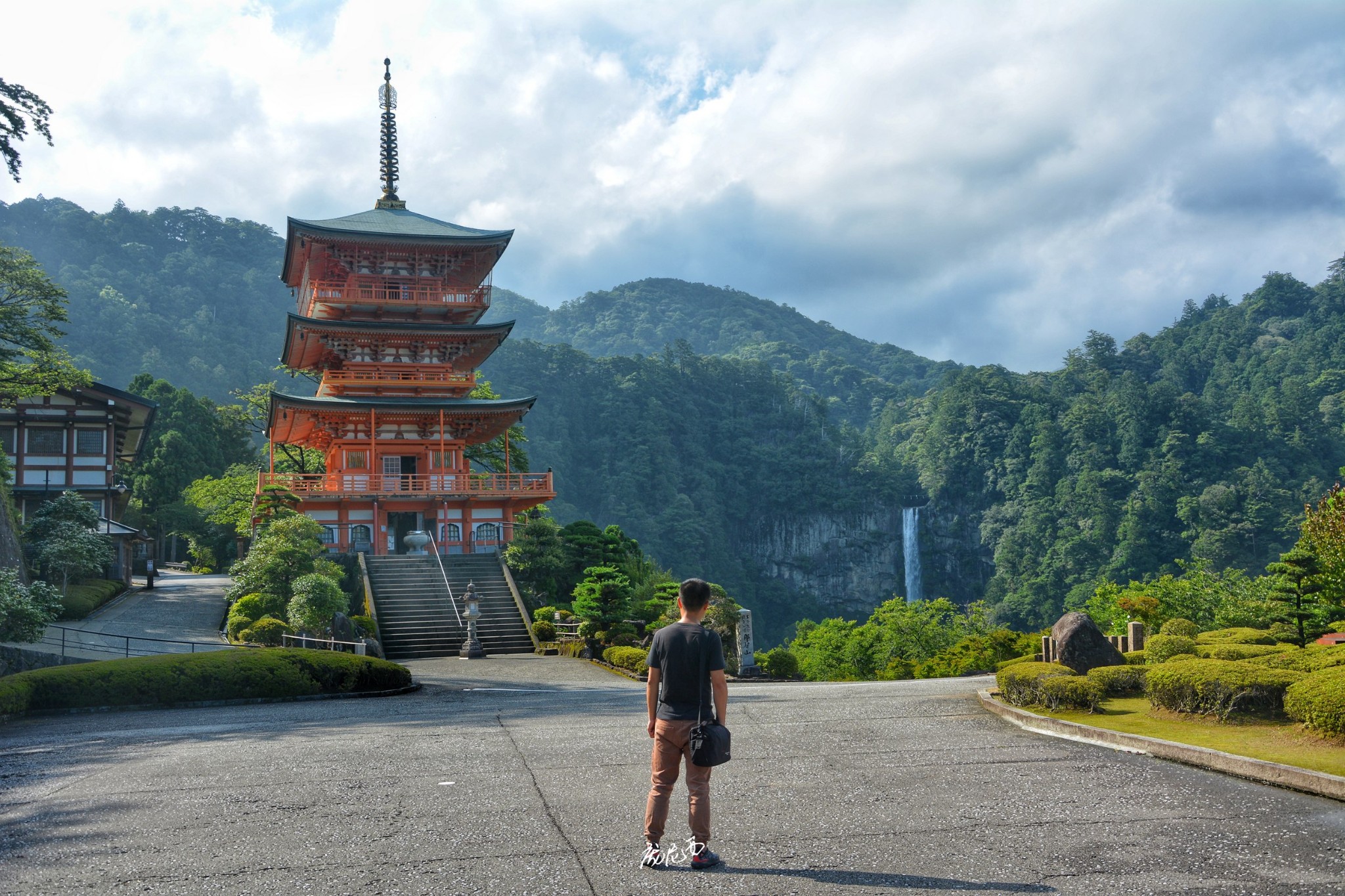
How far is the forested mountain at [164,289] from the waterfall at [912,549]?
205 ft

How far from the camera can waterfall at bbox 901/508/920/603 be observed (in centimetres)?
10070

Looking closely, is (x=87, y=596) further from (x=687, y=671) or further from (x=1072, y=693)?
(x=687, y=671)

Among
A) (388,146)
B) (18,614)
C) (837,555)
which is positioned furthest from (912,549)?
(18,614)

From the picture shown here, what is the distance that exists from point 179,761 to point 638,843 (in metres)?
5.16

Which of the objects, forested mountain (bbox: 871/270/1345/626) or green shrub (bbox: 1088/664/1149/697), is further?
forested mountain (bbox: 871/270/1345/626)

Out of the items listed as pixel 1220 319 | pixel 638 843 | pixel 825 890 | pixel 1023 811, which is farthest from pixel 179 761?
pixel 1220 319

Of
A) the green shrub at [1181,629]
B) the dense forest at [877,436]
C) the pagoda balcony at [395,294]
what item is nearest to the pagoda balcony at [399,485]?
the pagoda balcony at [395,294]

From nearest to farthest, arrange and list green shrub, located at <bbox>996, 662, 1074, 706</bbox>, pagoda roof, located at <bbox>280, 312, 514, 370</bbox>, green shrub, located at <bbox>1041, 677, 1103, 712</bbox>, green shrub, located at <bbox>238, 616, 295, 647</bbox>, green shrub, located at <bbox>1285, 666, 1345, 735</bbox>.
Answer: green shrub, located at <bbox>1285, 666, 1345, 735</bbox> → green shrub, located at <bbox>1041, 677, 1103, 712</bbox> → green shrub, located at <bbox>996, 662, 1074, 706</bbox> → green shrub, located at <bbox>238, 616, 295, 647</bbox> → pagoda roof, located at <bbox>280, 312, 514, 370</bbox>

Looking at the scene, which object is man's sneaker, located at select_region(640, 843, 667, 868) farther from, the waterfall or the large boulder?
the waterfall

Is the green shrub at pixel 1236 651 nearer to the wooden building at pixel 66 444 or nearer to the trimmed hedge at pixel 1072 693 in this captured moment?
the trimmed hedge at pixel 1072 693

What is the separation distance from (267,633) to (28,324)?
12707 mm

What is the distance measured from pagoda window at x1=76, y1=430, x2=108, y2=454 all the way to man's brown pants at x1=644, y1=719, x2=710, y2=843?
130 feet

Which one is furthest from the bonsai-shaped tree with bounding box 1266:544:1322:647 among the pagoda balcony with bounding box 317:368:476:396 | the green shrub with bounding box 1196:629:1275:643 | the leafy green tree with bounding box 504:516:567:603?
the pagoda balcony with bounding box 317:368:476:396

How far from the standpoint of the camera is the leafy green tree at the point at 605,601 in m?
23.7
